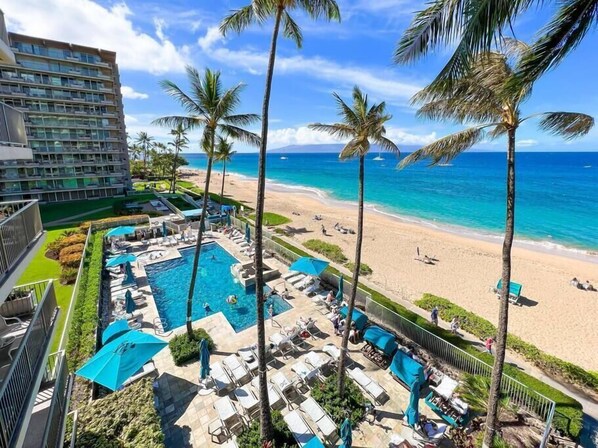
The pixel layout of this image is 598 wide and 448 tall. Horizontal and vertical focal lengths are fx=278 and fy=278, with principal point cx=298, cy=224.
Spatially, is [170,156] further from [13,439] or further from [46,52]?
[13,439]

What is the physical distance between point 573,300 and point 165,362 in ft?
90.5

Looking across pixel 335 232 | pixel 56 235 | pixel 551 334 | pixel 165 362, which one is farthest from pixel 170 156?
pixel 551 334

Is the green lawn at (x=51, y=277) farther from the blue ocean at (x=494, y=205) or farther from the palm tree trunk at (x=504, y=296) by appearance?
the blue ocean at (x=494, y=205)

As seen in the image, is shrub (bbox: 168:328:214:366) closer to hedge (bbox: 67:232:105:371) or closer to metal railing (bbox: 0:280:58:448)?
hedge (bbox: 67:232:105:371)

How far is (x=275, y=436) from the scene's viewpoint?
910 cm

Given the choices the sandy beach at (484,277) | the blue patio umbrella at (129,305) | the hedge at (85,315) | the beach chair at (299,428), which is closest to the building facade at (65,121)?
the hedge at (85,315)

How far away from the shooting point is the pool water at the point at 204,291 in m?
16.9

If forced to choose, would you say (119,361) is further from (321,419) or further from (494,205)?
(494,205)

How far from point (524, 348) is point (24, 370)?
1842 cm

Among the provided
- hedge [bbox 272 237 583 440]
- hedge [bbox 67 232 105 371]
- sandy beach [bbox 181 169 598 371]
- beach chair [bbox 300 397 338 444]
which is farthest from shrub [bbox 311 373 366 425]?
sandy beach [bbox 181 169 598 371]

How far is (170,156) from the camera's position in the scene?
65812mm

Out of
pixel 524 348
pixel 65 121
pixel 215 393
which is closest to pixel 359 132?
pixel 215 393

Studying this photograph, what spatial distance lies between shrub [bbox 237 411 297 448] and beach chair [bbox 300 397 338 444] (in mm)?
925

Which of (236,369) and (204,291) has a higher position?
(236,369)
